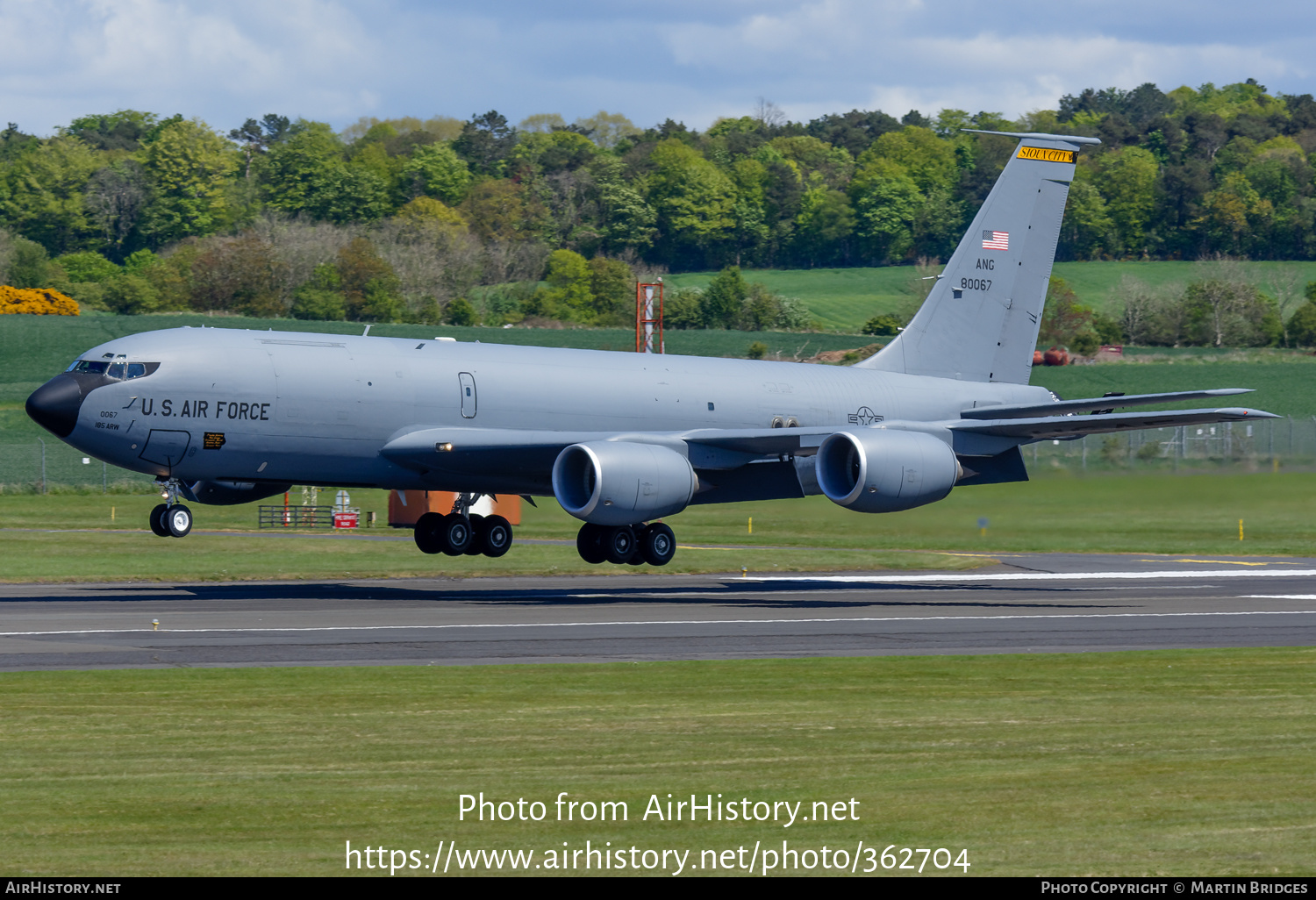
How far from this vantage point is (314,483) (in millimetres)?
35906

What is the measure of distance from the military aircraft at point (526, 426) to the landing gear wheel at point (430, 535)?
5 cm

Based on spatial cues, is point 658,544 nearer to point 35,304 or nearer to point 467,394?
point 467,394

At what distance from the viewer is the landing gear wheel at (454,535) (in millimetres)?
38812

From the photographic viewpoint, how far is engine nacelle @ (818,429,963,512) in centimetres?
3494

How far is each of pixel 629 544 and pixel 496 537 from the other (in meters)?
3.24

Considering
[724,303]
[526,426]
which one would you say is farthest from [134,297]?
[526,426]

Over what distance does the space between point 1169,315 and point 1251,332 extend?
817cm

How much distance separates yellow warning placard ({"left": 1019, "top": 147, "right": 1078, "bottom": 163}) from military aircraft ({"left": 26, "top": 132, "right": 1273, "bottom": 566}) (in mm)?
7107

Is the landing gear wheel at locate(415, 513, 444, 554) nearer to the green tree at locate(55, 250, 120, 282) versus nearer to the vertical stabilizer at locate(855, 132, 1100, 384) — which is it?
the vertical stabilizer at locate(855, 132, 1100, 384)

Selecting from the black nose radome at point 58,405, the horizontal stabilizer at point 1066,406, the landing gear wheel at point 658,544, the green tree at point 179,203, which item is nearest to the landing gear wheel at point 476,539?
the landing gear wheel at point 658,544

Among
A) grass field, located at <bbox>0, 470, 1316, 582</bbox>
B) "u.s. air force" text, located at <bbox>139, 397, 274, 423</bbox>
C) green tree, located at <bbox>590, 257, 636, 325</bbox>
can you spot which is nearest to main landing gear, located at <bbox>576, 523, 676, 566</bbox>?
grass field, located at <bbox>0, 470, 1316, 582</bbox>

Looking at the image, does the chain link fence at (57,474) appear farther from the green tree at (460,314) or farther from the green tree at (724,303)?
the green tree at (724,303)

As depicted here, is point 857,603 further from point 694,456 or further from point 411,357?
point 411,357

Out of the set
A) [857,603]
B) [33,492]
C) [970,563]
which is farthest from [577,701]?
[33,492]
